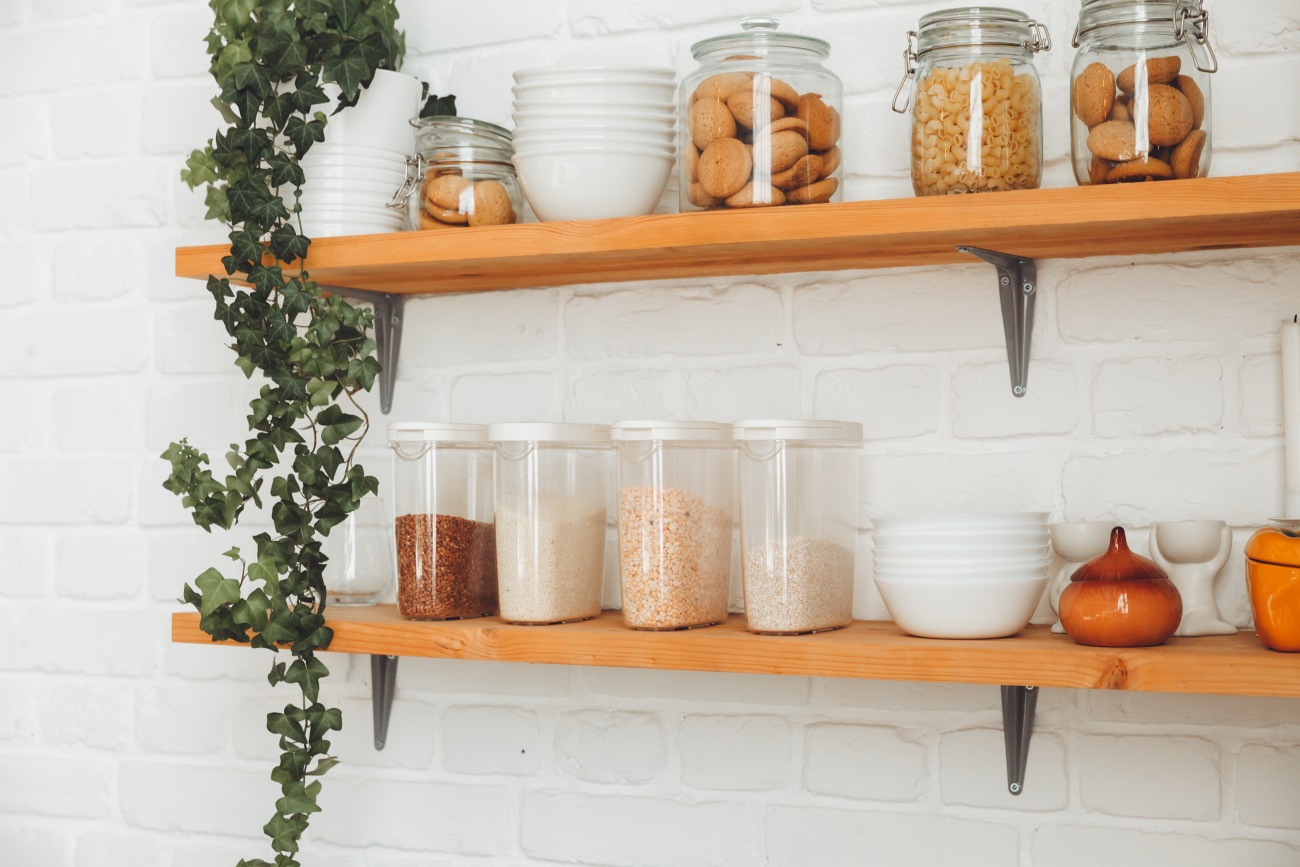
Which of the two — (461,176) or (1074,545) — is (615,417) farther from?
(1074,545)

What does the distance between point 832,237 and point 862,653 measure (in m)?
0.35

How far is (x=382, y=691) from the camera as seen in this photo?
1.49 m

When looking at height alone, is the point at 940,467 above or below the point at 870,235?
below

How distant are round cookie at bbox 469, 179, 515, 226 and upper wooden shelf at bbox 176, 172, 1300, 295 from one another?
1.9 inches

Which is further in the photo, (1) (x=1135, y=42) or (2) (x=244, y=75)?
(2) (x=244, y=75)

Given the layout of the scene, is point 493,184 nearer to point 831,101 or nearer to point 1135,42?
point 831,101

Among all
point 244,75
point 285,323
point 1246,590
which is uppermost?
point 244,75

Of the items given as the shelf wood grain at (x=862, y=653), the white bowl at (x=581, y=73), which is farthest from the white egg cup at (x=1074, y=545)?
the white bowl at (x=581, y=73)

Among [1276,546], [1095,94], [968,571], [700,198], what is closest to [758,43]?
[700,198]

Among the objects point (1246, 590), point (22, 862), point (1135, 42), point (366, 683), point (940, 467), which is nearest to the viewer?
point (1135, 42)

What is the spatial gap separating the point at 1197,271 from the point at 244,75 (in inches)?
37.2

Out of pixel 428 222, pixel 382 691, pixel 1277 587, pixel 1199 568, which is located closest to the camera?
pixel 1277 587

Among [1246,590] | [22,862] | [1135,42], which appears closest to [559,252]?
[1135,42]

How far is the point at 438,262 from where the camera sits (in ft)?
4.16
